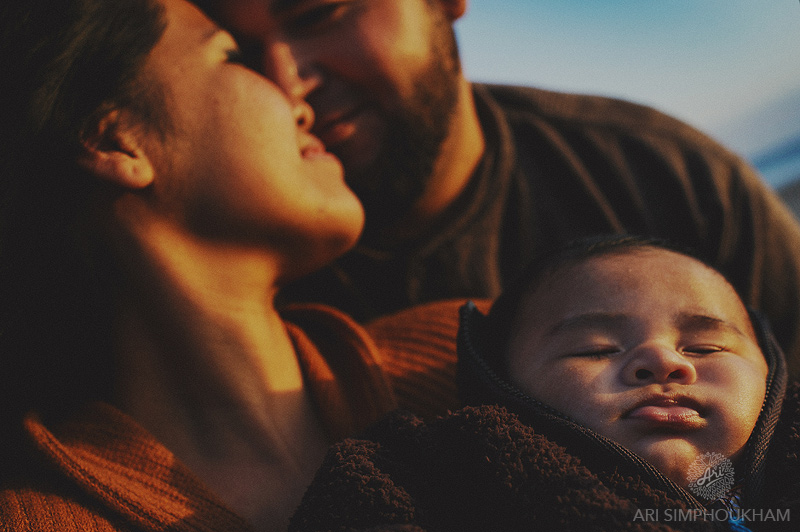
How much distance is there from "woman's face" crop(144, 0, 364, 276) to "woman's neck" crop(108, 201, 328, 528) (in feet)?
0.20

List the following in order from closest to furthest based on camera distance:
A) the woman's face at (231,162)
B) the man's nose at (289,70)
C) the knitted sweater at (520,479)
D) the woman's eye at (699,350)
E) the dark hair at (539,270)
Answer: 1. the knitted sweater at (520,479)
2. the woman's eye at (699,350)
3. the dark hair at (539,270)
4. the woman's face at (231,162)
5. the man's nose at (289,70)

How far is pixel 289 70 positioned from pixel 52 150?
56 centimetres

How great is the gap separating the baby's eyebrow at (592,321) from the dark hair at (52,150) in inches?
31.9

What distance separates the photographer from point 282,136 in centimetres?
118

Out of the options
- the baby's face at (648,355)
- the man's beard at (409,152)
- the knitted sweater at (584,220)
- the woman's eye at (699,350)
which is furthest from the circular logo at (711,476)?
the man's beard at (409,152)

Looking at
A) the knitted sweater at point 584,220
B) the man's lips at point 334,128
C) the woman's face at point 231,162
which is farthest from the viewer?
the knitted sweater at point 584,220

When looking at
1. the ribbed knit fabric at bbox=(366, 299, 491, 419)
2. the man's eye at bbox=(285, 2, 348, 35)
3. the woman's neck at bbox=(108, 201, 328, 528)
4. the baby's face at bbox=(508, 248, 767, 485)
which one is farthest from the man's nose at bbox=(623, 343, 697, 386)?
the man's eye at bbox=(285, 2, 348, 35)

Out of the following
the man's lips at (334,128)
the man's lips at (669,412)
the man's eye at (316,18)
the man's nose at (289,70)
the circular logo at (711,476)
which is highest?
the man's eye at (316,18)

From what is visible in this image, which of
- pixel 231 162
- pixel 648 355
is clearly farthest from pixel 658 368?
pixel 231 162

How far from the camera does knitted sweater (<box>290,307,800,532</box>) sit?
0.73 meters

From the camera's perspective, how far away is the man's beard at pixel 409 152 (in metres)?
1.62

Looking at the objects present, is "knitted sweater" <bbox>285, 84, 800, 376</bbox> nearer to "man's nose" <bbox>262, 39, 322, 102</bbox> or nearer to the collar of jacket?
"man's nose" <bbox>262, 39, 322, 102</bbox>

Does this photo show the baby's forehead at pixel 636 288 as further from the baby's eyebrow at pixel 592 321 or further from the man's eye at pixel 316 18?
the man's eye at pixel 316 18

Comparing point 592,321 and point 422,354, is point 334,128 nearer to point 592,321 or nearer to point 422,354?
point 422,354
